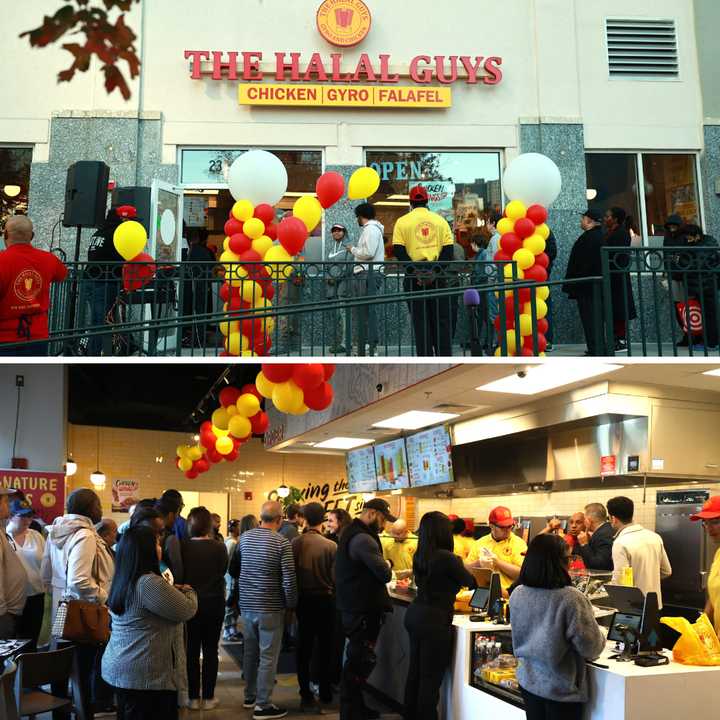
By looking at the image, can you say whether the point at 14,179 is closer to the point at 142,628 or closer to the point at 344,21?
the point at 344,21

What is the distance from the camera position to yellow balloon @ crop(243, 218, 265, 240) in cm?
882

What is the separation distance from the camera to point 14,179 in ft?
39.1

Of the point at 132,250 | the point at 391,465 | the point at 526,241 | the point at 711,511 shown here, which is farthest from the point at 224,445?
the point at 711,511

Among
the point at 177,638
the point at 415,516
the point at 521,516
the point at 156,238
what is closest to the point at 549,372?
the point at 521,516

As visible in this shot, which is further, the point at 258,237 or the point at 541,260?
the point at 541,260

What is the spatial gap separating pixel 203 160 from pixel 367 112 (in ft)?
7.18

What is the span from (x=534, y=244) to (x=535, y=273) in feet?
0.95

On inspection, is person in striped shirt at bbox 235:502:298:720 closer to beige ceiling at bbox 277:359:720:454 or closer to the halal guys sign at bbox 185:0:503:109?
beige ceiling at bbox 277:359:720:454

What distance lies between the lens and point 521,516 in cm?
1060

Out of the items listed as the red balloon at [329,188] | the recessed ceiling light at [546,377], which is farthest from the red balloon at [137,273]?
the recessed ceiling light at [546,377]

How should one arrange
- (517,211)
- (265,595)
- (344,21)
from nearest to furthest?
(265,595)
(517,211)
(344,21)

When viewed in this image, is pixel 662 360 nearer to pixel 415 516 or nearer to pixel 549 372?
pixel 549 372

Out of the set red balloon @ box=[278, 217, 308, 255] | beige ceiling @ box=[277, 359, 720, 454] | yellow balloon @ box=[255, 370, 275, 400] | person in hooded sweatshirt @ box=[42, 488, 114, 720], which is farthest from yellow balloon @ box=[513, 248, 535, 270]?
person in hooded sweatshirt @ box=[42, 488, 114, 720]

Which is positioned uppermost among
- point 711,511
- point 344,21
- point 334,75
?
point 344,21
